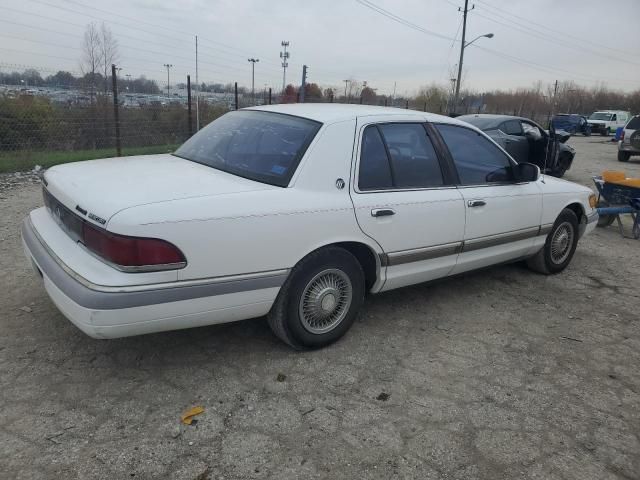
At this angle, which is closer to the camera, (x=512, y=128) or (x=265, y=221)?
(x=265, y=221)

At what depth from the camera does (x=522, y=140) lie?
428 inches

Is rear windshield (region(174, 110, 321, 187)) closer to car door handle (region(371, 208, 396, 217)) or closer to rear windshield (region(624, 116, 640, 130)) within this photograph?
car door handle (region(371, 208, 396, 217))

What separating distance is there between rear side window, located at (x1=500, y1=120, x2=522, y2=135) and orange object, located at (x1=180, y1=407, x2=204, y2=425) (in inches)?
396

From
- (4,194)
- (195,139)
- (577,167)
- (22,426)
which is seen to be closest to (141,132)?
(4,194)

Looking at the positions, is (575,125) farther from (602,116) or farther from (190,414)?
(190,414)

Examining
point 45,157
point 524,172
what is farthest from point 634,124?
point 45,157

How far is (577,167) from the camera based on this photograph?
51.0ft

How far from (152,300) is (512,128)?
34.0 ft

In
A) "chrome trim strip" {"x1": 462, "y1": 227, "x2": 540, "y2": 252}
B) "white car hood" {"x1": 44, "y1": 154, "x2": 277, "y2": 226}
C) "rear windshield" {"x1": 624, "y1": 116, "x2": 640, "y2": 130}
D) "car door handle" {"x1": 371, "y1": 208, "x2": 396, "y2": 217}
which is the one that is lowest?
"chrome trim strip" {"x1": 462, "y1": 227, "x2": 540, "y2": 252}

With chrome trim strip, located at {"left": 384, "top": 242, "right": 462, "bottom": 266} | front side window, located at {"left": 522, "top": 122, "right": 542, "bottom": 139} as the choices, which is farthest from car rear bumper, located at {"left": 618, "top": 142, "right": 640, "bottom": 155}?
chrome trim strip, located at {"left": 384, "top": 242, "right": 462, "bottom": 266}

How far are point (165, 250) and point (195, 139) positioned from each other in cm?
172

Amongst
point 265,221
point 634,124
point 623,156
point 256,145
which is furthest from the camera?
point 623,156

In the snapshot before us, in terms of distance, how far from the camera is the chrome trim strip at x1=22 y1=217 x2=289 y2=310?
253 centimetres

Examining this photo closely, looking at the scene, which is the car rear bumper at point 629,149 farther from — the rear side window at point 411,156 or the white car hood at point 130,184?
the white car hood at point 130,184
